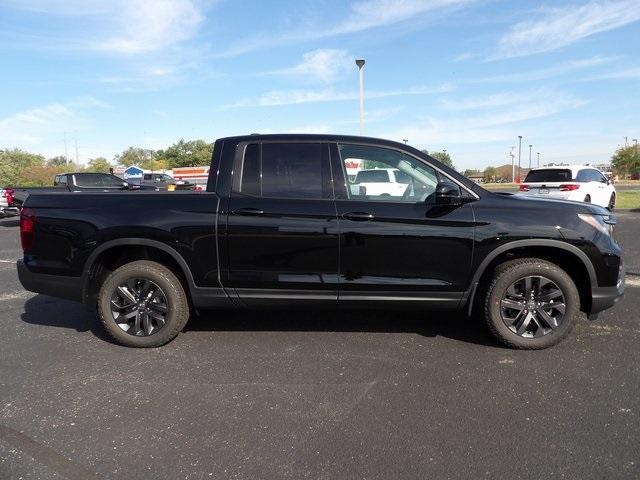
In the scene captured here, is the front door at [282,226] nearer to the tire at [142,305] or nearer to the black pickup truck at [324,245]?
the black pickup truck at [324,245]

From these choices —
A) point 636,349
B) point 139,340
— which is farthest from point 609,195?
point 139,340

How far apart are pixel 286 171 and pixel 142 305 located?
68.5 inches

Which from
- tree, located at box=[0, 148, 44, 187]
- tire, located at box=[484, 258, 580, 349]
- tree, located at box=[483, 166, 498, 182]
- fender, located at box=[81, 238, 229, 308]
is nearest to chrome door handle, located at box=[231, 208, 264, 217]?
fender, located at box=[81, 238, 229, 308]

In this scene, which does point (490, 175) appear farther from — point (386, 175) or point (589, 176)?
point (386, 175)

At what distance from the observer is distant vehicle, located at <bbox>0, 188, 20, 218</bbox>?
580 inches

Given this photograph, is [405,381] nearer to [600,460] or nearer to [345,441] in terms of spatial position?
[345,441]

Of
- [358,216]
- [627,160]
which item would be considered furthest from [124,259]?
[627,160]

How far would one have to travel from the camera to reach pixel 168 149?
311ft

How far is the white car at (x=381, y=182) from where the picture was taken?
4109 millimetres

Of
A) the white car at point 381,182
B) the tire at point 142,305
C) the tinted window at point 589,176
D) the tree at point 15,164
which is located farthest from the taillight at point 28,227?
the tree at point 15,164

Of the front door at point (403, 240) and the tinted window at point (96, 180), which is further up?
the tinted window at point (96, 180)

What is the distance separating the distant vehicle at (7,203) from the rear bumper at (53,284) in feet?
40.2

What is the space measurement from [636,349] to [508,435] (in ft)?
6.46

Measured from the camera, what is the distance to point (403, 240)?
3.95m
